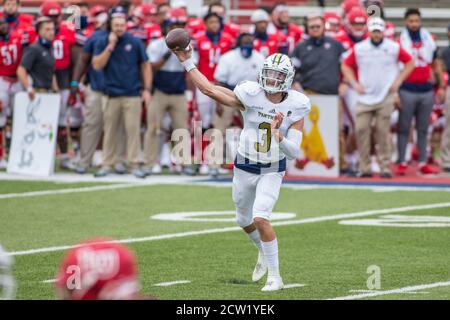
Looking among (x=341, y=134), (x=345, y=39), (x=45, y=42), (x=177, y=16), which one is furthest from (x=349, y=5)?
(x=45, y=42)

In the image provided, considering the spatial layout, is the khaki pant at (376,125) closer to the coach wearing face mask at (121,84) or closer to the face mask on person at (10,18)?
the coach wearing face mask at (121,84)

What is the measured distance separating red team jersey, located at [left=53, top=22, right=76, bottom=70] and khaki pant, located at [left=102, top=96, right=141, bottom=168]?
3.90ft

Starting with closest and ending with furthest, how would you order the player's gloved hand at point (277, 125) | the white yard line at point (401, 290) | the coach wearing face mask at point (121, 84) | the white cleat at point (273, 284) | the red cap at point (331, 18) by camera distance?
the white yard line at point (401, 290) → the player's gloved hand at point (277, 125) → the white cleat at point (273, 284) → the coach wearing face mask at point (121, 84) → the red cap at point (331, 18)

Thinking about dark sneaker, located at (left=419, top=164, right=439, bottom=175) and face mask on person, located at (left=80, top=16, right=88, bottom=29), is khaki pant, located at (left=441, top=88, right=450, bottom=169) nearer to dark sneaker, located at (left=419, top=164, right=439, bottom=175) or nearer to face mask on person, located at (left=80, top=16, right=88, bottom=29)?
dark sneaker, located at (left=419, top=164, right=439, bottom=175)

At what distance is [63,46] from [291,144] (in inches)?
368

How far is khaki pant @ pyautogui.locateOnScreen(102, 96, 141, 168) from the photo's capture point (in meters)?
16.8

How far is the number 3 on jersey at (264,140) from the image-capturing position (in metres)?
9.25

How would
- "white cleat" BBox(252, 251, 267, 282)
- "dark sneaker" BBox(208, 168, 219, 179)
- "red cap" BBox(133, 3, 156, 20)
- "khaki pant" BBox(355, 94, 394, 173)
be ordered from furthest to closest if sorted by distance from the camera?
"red cap" BBox(133, 3, 156, 20)
"dark sneaker" BBox(208, 168, 219, 179)
"khaki pant" BBox(355, 94, 394, 173)
"white cleat" BBox(252, 251, 267, 282)

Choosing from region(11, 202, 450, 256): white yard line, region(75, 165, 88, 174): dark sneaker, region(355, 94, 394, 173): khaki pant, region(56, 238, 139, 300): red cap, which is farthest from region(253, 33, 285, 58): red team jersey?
region(56, 238, 139, 300): red cap

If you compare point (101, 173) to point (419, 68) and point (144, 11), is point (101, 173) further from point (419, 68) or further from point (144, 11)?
point (419, 68)

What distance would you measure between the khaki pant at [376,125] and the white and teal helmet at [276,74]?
8.02 metres

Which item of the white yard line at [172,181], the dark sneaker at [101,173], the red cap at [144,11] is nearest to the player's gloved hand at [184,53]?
the white yard line at [172,181]
